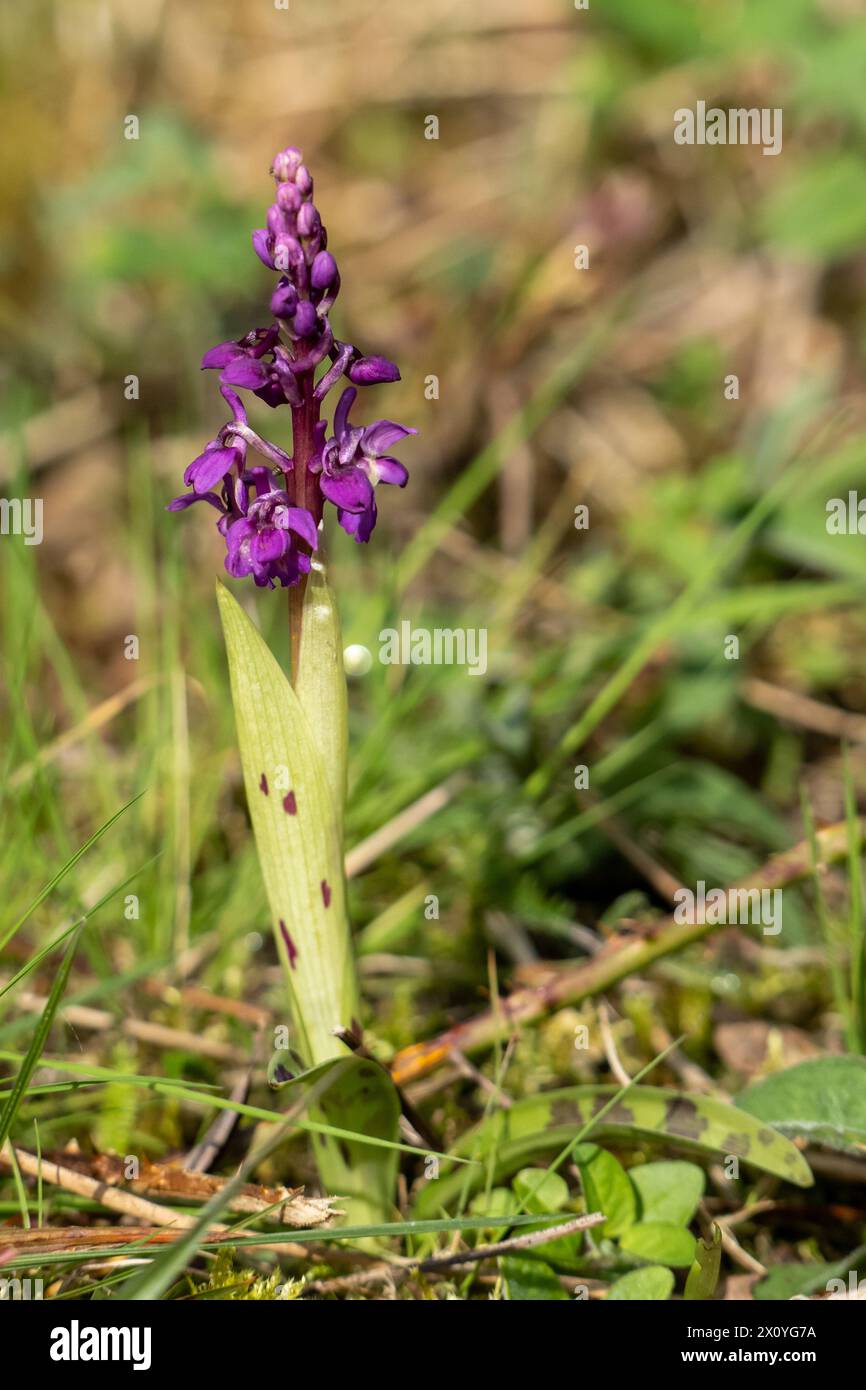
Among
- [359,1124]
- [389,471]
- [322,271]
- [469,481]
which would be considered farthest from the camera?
[469,481]

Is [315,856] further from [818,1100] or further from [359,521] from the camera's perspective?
[818,1100]

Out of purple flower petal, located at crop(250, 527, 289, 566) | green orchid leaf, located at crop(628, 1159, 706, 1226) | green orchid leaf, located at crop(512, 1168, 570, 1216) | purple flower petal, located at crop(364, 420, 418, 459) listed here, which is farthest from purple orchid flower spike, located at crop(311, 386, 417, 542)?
green orchid leaf, located at crop(628, 1159, 706, 1226)

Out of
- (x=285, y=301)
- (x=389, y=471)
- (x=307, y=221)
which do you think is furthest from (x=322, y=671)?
(x=307, y=221)

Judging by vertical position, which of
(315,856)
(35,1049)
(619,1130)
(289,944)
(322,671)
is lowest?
(619,1130)

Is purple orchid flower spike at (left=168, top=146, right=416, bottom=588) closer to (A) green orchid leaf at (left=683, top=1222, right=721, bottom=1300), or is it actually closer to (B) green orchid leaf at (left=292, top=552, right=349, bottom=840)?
(B) green orchid leaf at (left=292, top=552, right=349, bottom=840)

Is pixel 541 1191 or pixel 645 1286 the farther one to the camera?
pixel 541 1191
